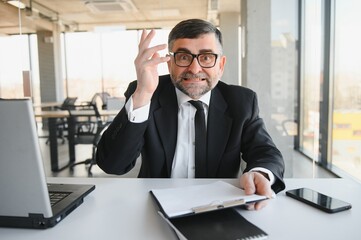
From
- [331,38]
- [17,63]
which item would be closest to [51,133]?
[17,63]

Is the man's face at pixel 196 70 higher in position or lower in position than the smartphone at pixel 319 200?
higher

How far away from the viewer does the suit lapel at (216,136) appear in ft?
4.66

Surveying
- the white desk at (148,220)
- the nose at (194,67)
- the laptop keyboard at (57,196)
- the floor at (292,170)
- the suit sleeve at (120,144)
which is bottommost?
the floor at (292,170)

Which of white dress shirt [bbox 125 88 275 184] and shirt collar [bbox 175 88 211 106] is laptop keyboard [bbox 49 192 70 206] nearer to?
white dress shirt [bbox 125 88 275 184]

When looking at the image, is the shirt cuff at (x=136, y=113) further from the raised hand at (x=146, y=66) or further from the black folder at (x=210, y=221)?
the black folder at (x=210, y=221)

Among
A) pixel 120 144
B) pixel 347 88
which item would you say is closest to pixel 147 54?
pixel 120 144

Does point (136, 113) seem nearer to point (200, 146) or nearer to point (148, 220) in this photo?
point (200, 146)

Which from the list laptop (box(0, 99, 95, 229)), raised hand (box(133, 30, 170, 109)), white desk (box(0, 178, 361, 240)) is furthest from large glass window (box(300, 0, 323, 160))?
laptop (box(0, 99, 95, 229))

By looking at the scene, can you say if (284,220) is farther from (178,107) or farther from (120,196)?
(178,107)

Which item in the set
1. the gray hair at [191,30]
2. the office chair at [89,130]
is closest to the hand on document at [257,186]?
the gray hair at [191,30]

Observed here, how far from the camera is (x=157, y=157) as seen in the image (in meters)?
1.42

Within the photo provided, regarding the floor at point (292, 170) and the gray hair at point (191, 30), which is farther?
the floor at point (292, 170)

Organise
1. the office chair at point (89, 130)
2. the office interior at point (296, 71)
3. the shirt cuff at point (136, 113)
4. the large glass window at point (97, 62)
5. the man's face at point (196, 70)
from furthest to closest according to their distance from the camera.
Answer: the large glass window at point (97, 62) < the office chair at point (89, 130) < the office interior at point (296, 71) < the man's face at point (196, 70) < the shirt cuff at point (136, 113)

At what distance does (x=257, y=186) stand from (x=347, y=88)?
123 inches
